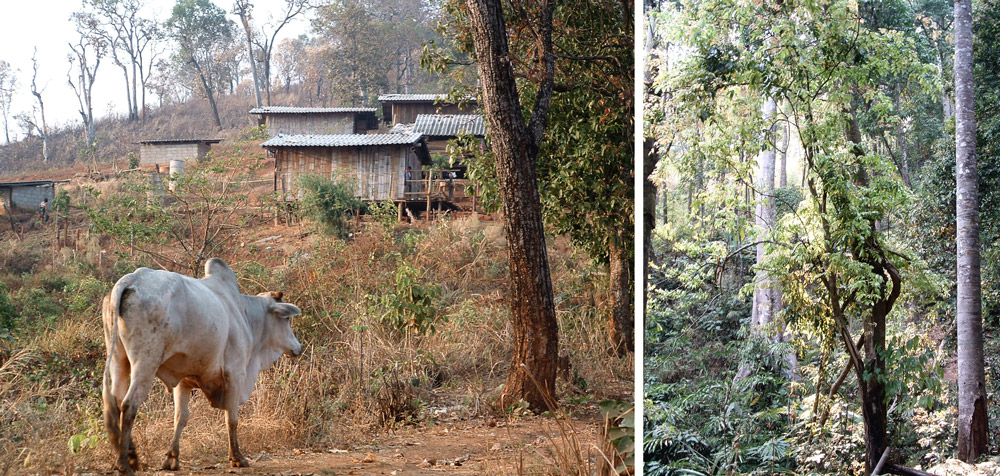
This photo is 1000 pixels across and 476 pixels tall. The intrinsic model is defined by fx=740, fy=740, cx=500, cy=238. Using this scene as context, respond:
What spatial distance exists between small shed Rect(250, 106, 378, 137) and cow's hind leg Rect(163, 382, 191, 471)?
10.3 ft

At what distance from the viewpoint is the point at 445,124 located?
719cm

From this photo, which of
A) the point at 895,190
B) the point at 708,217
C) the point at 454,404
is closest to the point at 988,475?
the point at 895,190

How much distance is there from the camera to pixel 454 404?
4301 millimetres

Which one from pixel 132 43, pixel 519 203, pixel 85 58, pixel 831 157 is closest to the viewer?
pixel 831 157

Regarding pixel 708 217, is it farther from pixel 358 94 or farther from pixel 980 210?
pixel 358 94

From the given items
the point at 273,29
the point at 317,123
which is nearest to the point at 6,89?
the point at 273,29

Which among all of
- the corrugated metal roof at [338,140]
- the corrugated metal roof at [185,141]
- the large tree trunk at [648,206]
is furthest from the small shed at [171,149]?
the large tree trunk at [648,206]

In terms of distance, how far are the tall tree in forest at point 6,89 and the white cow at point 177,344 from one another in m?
2.00

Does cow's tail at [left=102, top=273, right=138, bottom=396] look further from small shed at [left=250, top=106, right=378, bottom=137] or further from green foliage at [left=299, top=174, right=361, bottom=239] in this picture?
small shed at [left=250, top=106, right=378, bottom=137]

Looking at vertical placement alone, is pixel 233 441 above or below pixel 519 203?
below

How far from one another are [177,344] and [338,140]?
3.83 meters

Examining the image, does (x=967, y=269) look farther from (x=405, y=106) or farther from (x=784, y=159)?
(x=405, y=106)

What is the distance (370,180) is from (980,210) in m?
5.42

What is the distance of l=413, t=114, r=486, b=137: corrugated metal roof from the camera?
6.23 metres
